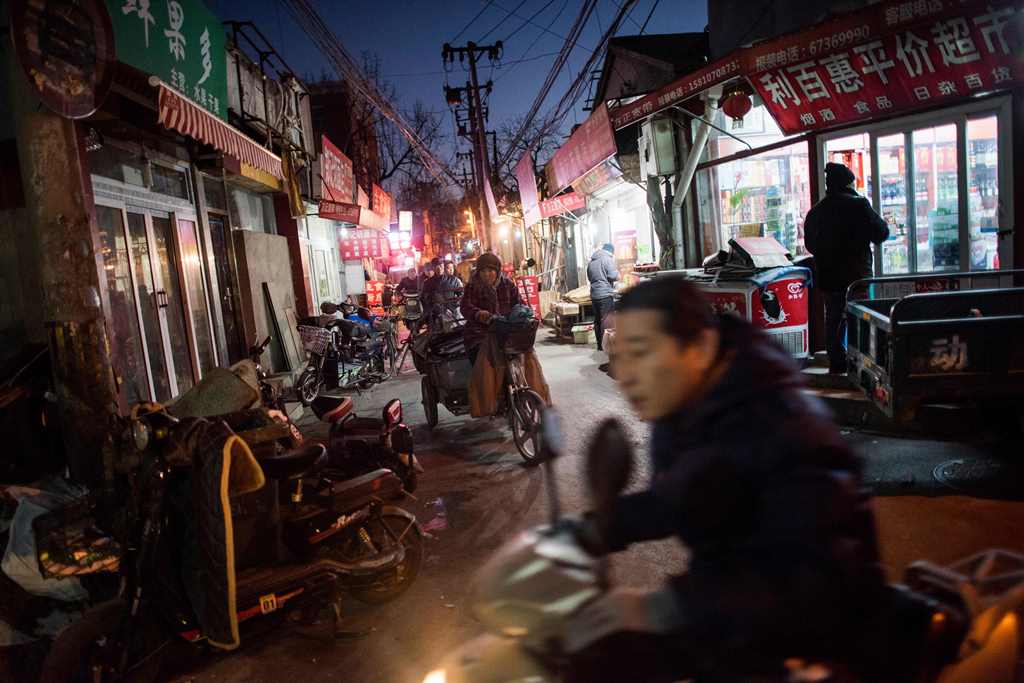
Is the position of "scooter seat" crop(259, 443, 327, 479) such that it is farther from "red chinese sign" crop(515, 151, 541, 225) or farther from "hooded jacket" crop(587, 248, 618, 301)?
"red chinese sign" crop(515, 151, 541, 225)

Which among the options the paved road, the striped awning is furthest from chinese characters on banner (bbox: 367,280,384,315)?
the paved road

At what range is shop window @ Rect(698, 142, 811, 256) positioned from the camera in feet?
35.7

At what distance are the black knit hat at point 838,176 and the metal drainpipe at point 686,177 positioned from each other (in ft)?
13.0

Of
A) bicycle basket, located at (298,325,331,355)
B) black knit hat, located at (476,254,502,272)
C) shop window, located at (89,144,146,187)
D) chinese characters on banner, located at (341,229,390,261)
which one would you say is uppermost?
shop window, located at (89,144,146,187)

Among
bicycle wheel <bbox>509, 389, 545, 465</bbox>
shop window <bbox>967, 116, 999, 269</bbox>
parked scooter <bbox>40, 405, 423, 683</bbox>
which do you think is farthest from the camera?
shop window <bbox>967, 116, 999, 269</bbox>

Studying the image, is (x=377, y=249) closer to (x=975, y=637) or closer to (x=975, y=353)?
(x=975, y=353)

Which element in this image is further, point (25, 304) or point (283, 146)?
point (283, 146)

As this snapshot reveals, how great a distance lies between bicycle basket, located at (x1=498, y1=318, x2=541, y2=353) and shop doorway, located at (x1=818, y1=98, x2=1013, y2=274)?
17.5ft

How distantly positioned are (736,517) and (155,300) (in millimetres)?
8672

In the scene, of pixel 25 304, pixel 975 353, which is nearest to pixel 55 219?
pixel 25 304

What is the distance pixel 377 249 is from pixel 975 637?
21.3m

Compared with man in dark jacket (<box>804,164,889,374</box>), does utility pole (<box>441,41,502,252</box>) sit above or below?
above

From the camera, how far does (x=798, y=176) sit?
35.7 ft

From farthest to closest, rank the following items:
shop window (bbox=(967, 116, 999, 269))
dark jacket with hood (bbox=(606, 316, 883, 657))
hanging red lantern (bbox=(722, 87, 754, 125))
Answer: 1. hanging red lantern (bbox=(722, 87, 754, 125))
2. shop window (bbox=(967, 116, 999, 269))
3. dark jacket with hood (bbox=(606, 316, 883, 657))
